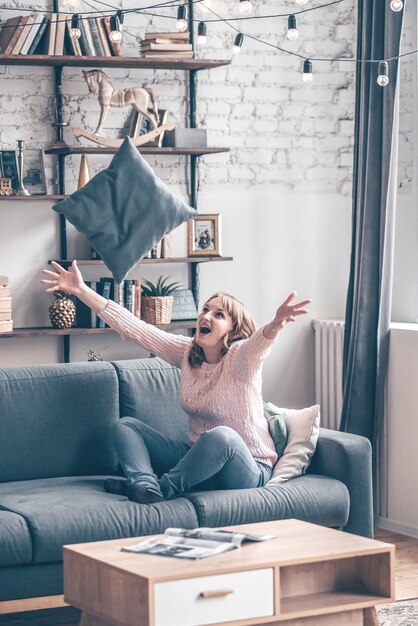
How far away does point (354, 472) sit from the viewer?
409 centimetres

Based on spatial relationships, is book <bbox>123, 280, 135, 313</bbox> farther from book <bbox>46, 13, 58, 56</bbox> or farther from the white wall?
book <bbox>46, 13, 58, 56</bbox>

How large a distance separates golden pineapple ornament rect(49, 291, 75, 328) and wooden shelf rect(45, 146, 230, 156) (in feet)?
2.13

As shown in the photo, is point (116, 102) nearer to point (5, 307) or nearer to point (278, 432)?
point (5, 307)

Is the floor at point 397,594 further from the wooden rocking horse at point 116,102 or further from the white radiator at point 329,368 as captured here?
the wooden rocking horse at point 116,102

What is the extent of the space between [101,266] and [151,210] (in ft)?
3.72

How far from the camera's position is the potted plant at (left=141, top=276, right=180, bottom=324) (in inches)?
205

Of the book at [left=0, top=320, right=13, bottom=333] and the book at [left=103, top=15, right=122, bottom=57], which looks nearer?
the book at [left=0, top=320, right=13, bottom=333]

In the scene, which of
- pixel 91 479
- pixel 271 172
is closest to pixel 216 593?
pixel 91 479

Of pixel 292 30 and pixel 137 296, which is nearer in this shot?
pixel 292 30

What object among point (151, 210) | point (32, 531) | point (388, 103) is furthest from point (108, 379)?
point (388, 103)

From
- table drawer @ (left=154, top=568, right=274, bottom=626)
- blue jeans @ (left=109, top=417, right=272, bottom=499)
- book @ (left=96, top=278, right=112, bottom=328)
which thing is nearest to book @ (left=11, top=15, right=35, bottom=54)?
book @ (left=96, top=278, right=112, bottom=328)

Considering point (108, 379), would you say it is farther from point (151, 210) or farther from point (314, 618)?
point (314, 618)

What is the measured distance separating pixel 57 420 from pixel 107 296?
1.03 m

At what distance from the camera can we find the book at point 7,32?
489 cm
